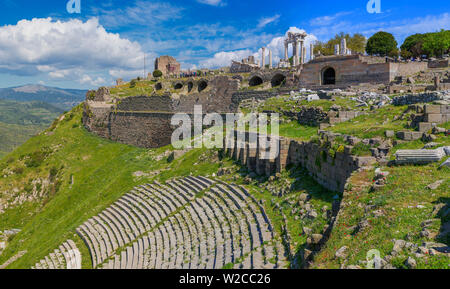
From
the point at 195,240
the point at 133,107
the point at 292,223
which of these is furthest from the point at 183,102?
the point at 292,223

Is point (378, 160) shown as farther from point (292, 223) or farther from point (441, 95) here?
point (441, 95)

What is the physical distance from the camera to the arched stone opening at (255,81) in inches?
1305

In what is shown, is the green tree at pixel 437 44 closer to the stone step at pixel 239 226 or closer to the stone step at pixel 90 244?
the stone step at pixel 239 226

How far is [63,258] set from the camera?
1656 centimetres

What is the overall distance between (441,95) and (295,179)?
18.6 feet

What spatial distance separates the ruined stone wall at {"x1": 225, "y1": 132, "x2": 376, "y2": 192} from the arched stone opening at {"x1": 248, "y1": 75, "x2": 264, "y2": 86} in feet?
56.3

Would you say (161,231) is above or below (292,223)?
below

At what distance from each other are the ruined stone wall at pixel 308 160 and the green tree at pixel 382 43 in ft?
103

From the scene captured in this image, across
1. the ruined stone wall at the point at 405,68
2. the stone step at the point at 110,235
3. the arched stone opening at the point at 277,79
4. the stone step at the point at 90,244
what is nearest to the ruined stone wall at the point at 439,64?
the ruined stone wall at the point at 405,68

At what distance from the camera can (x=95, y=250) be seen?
52.8 ft

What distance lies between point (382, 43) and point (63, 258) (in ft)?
131

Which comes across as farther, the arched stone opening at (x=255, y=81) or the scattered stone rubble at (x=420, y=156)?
the arched stone opening at (x=255, y=81)

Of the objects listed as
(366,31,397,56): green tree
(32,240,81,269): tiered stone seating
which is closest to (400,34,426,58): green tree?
(366,31,397,56): green tree

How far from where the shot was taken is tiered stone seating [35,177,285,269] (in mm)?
9125
